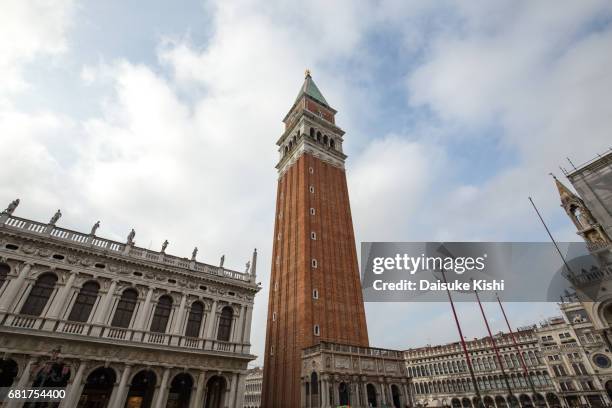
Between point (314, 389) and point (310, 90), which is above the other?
point (310, 90)

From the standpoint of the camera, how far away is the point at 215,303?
26.9 metres

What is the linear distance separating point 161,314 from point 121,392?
558cm

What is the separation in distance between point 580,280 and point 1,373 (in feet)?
138

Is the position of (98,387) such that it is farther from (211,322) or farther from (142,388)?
(211,322)

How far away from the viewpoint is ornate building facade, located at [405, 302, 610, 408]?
171 ft

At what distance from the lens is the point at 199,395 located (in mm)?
22953

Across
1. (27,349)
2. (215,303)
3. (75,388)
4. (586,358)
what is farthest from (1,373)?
(586,358)

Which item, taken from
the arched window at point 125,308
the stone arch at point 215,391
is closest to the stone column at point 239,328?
the stone arch at point 215,391

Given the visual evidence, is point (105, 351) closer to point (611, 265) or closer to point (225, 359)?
point (225, 359)

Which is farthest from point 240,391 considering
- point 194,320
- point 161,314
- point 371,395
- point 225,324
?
point 371,395

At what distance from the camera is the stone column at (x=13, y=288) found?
19.4 metres

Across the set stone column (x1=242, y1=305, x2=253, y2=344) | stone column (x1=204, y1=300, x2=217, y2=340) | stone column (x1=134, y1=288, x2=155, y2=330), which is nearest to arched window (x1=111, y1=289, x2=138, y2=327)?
stone column (x1=134, y1=288, x2=155, y2=330)

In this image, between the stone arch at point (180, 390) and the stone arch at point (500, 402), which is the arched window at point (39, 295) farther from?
the stone arch at point (500, 402)

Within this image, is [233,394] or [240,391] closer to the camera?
[233,394]
